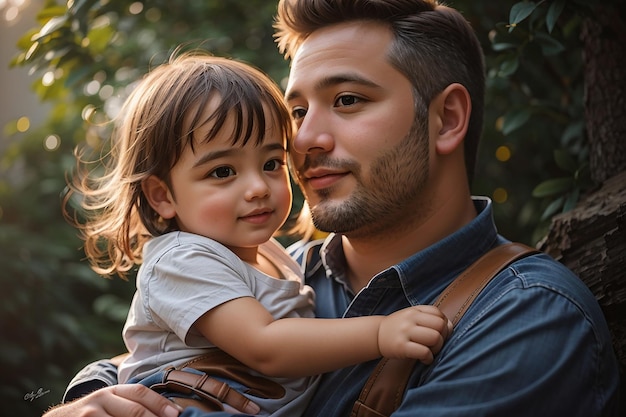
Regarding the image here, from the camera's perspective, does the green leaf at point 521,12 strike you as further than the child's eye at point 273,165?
Yes

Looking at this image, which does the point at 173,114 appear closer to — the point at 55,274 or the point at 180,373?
the point at 180,373

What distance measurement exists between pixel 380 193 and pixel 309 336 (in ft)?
1.74

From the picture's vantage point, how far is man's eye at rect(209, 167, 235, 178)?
192 centimetres

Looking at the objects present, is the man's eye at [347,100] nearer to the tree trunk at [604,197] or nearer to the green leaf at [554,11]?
the green leaf at [554,11]

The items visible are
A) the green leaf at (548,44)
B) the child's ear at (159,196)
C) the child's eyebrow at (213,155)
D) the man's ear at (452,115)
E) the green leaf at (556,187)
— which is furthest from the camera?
the green leaf at (556,187)

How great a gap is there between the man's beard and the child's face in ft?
0.61

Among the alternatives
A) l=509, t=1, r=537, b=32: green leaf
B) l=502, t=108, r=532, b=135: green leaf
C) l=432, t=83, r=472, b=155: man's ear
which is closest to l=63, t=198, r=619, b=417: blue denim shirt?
l=432, t=83, r=472, b=155: man's ear

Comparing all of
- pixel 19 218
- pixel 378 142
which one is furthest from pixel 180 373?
pixel 19 218

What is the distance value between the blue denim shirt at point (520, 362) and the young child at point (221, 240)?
0.08 metres

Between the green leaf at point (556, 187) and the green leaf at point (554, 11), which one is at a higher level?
the green leaf at point (554, 11)

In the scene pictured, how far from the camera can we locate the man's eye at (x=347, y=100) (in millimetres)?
2123

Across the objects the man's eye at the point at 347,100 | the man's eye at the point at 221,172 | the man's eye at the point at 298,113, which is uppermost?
the man's eye at the point at 347,100

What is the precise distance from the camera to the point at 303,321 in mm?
1742

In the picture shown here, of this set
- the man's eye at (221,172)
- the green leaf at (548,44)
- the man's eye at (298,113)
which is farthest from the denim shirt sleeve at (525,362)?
the green leaf at (548,44)
